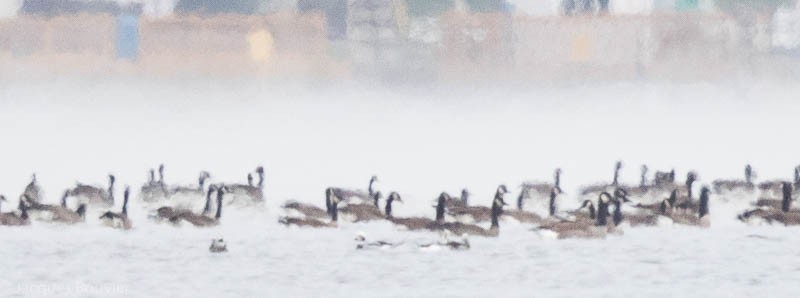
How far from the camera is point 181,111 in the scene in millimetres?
22328

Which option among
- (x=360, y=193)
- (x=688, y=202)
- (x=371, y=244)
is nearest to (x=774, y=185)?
(x=688, y=202)

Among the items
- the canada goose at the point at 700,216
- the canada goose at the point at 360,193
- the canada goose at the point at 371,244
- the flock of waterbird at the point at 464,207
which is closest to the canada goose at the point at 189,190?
the flock of waterbird at the point at 464,207

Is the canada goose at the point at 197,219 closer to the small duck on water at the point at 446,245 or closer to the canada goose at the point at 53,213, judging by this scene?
the canada goose at the point at 53,213

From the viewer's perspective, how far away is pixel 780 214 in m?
20.2

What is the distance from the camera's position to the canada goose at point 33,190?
2006cm

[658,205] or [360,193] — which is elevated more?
[360,193]

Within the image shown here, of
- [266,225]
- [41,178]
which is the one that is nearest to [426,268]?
[266,225]

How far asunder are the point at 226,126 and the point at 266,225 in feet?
4.73

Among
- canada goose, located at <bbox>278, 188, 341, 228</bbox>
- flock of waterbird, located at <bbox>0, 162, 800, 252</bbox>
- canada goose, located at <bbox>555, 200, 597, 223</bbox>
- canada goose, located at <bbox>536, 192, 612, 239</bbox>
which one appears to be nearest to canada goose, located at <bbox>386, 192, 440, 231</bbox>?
flock of waterbird, located at <bbox>0, 162, 800, 252</bbox>

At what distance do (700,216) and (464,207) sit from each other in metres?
2.12

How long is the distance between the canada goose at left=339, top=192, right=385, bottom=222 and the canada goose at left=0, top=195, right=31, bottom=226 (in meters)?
2.80

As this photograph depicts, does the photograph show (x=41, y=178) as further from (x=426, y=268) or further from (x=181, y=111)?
(x=426, y=268)

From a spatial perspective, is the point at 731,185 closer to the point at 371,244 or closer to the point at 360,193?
the point at 360,193

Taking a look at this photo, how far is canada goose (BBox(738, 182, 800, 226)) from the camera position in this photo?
20.1 m
